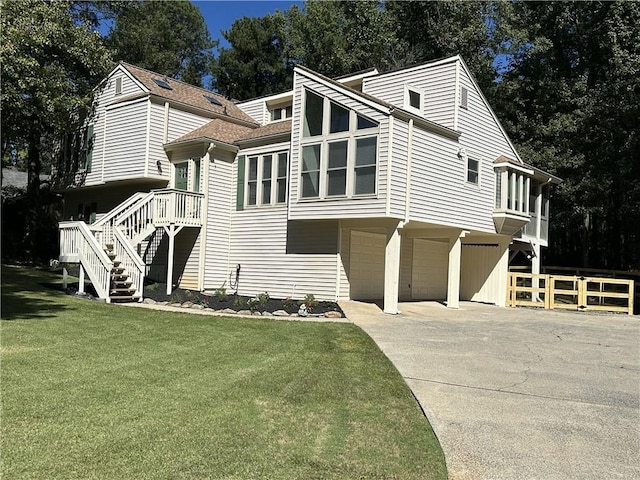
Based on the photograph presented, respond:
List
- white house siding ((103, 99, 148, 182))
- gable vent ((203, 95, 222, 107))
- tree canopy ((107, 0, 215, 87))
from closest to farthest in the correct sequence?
1. white house siding ((103, 99, 148, 182))
2. gable vent ((203, 95, 222, 107))
3. tree canopy ((107, 0, 215, 87))

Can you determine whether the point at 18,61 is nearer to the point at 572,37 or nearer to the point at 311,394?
the point at 311,394

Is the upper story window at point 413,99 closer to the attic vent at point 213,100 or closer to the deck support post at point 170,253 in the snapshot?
the deck support post at point 170,253

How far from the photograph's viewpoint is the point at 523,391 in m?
6.77

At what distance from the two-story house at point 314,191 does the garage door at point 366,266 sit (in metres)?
0.06

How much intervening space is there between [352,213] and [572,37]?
2337 centimetres

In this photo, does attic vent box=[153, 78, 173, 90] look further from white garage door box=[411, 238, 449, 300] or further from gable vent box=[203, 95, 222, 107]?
white garage door box=[411, 238, 449, 300]

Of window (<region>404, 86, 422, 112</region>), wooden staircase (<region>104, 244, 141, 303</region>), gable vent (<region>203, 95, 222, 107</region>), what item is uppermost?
gable vent (<region>203, 95, 222, 107</region>)

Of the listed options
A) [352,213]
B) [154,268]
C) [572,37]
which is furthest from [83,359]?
[572,37]

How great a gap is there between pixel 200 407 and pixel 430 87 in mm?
13725

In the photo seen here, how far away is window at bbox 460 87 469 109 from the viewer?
16328mm

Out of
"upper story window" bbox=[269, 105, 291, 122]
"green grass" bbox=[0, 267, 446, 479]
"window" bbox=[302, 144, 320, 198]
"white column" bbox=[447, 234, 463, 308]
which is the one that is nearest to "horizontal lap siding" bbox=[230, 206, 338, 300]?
"window" bbox=[302, 144, 320, 198]

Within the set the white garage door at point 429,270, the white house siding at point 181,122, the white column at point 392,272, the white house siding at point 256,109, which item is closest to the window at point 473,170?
the white garage door at point 429,270

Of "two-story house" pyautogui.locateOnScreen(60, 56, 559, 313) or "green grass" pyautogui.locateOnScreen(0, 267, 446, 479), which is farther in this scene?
"two-story house" pyautogui.locateOnScreen(60, 56, 559, 313)

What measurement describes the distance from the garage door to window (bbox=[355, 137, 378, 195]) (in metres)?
2.54
